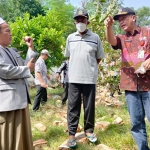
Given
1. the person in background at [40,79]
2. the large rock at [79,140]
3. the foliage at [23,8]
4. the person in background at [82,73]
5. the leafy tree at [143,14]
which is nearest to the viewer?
the large rock at [79,140]

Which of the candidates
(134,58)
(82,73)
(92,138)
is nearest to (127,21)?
(134,58)

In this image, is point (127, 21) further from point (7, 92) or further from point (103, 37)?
point (103, 37)

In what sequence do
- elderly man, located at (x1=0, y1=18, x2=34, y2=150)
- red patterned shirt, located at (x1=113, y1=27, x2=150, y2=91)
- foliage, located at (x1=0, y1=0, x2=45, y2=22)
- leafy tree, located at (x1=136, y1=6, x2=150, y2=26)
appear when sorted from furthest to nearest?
leafy tree, located at (x1=136, y1=6, x2=150, y2=26) < foliage, located at (x1=0, y1=0, x2=45, y2=22) < red patterned shirt, located at (x1=113, y1=27, x2=150, y2=91) < elderly man, located at (x1=0, y1=18, x2=34, y2=150)

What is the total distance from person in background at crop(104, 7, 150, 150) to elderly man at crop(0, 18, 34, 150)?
1.04 metres

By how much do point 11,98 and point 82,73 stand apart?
112cm

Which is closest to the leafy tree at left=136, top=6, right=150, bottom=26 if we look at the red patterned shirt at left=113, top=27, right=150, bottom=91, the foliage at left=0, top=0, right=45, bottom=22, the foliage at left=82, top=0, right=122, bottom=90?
the foliage at left=0, top=0, right=45, bottom=22

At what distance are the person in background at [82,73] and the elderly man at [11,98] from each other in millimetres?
812

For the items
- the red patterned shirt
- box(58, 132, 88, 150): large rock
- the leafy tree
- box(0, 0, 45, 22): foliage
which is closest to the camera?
the red patterned shirt

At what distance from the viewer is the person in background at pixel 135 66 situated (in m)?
2.38

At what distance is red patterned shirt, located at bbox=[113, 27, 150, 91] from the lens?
7.79ft

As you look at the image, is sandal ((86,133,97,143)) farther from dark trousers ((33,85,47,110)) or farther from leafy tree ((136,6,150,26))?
leafy tree ((136,6,150,26))

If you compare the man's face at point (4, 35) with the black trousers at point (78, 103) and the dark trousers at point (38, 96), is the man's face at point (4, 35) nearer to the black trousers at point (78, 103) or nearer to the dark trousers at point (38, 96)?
the black trousers at point (78, 103)

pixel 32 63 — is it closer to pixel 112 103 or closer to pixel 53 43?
pixel 112 103

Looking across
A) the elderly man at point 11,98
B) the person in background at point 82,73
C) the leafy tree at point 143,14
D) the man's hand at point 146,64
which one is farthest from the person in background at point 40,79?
the leafy tree at point 143,14
